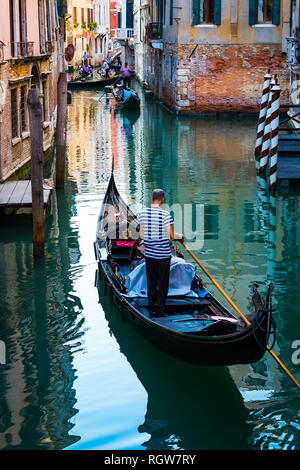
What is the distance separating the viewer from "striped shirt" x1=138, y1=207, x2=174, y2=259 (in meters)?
5.64

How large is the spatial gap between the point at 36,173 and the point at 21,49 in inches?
194

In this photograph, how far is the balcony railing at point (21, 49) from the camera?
459 inches

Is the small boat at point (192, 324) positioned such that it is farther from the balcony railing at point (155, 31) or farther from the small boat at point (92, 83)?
the small boat at point (92, 83)

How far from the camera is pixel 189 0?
21.4m

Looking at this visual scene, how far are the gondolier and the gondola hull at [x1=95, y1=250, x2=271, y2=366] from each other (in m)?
0.18

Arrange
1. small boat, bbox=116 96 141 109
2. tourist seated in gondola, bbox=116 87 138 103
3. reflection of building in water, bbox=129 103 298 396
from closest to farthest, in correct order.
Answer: reflection of building in water, bbox=129 103 298 396, small boat, bbox=116 96 141 109, tourist seated in gondola, bbox=116 87 138 103

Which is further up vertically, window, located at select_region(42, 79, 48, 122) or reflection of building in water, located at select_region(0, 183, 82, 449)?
window, located at select_region(42, 79, 48, 122)

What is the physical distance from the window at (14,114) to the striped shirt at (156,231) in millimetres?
6475

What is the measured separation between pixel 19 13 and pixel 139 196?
374 cm

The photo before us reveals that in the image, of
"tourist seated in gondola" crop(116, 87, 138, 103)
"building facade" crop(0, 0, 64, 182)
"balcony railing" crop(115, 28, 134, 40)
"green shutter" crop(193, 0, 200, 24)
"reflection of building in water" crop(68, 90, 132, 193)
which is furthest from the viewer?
"balcony railing" crop(115, 28, 134, 40)

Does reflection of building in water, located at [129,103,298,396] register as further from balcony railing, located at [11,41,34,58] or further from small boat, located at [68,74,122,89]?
small boat, located at [68,74,122,89]

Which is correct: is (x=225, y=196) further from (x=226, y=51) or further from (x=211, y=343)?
(x=226, y=51)

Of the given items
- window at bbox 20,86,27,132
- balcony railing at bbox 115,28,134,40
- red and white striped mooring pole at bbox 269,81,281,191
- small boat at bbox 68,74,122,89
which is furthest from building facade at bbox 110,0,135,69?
red and white striped mooring pole at bbox 269,81,281,191

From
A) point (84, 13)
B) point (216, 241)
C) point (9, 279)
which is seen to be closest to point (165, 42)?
point (216, 241)
